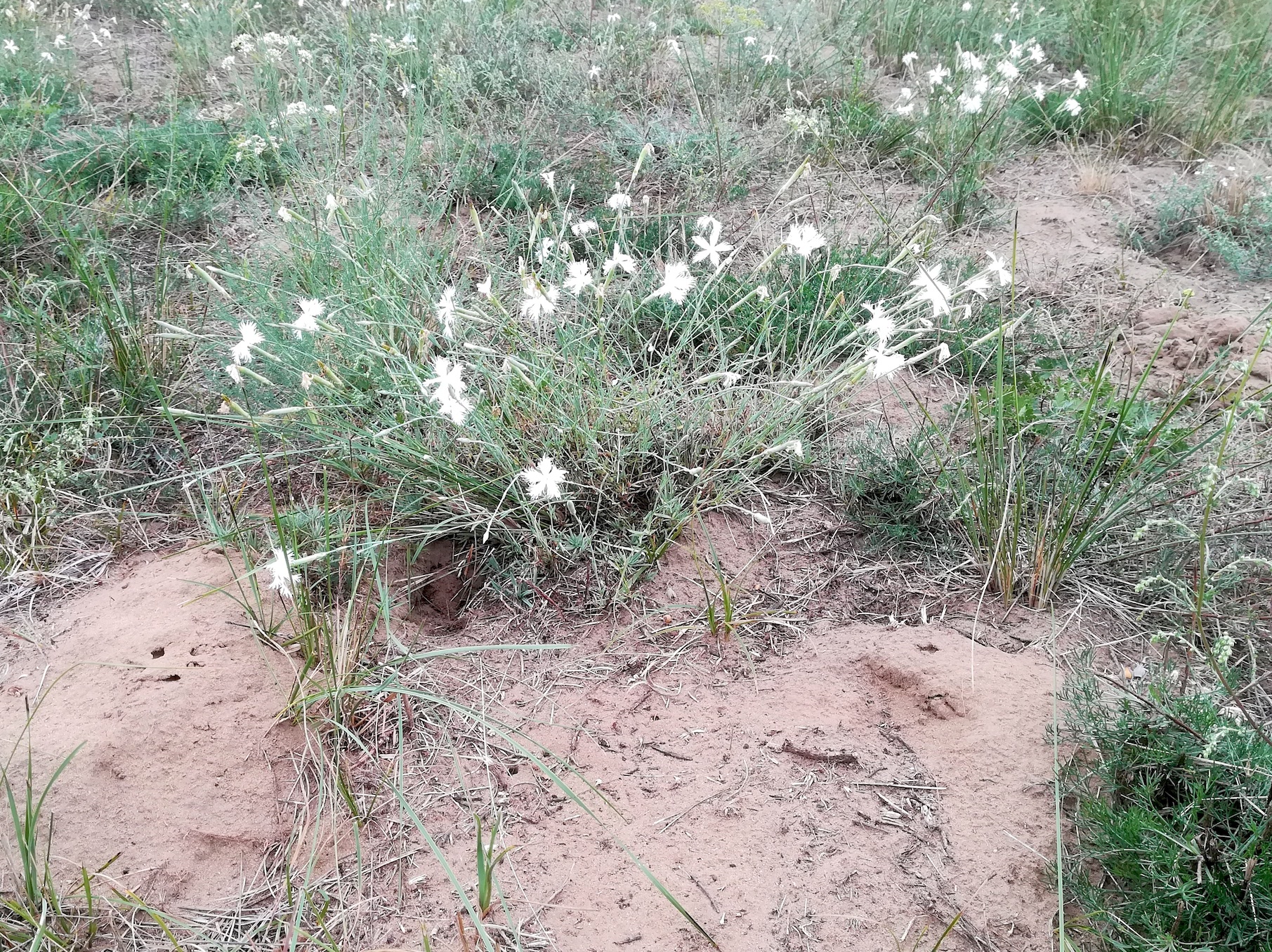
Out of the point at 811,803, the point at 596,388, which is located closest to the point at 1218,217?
the point at 596,388

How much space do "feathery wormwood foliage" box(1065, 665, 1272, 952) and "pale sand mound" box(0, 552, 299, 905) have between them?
1574 mm

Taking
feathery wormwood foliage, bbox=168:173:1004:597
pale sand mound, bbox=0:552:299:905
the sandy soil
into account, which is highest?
feathery wormwood foliage, bbox=168:173:1004:597

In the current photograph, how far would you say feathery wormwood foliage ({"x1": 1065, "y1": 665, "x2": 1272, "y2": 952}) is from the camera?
51.9 inches

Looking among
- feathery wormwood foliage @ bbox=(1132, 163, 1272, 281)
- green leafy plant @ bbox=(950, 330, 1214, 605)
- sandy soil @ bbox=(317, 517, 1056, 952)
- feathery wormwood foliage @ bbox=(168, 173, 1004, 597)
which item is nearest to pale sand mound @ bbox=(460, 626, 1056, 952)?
sandy soil @ bbox=(317, 517, 1056, 952)

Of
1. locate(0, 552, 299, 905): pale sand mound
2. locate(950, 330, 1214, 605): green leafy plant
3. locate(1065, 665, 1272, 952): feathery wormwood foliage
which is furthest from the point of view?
locate(950, 330, 1214, 605): green leafy plant

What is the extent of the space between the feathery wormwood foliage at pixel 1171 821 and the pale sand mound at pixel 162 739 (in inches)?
62.0

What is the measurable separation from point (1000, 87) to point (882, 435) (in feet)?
7.08

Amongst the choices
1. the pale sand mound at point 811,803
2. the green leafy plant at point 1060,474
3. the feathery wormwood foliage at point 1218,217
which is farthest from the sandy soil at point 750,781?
the feathery wormwood foliage at point 1218,217

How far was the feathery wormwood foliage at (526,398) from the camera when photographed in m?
2.08

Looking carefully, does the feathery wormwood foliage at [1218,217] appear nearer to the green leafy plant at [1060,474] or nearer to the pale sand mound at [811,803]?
the green leafy plant at [1060,474]

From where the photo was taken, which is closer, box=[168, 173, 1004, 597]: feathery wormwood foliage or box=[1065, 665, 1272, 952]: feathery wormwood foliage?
box=[1065, 665, 1272, 952]: feathery wormwood foliage

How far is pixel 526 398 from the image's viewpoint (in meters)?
2.18

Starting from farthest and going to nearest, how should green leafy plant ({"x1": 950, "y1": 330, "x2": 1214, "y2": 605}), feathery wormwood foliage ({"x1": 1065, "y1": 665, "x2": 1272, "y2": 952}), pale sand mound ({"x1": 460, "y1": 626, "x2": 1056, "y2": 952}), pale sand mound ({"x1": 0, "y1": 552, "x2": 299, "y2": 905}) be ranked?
green leafy plant ({"x1": 950, "y1": 330, "x2": 1214, "y2": 605}) → pale sand mound ({"x1": 0, "y1": 552, "x2": 299, "y2": 905}) → pale sand mound ({"x1": 460, "y1": 626, "x2": 1056, "y2": 952}) → feathery wormwood foliage ({"x1": 1065, "y1": 665, "x2": 1272, "y2": 952})

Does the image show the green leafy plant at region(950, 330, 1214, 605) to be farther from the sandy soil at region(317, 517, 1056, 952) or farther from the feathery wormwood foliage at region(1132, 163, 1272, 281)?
the feathery wormwood foliage at region(1132, 163, 1272, 281)
